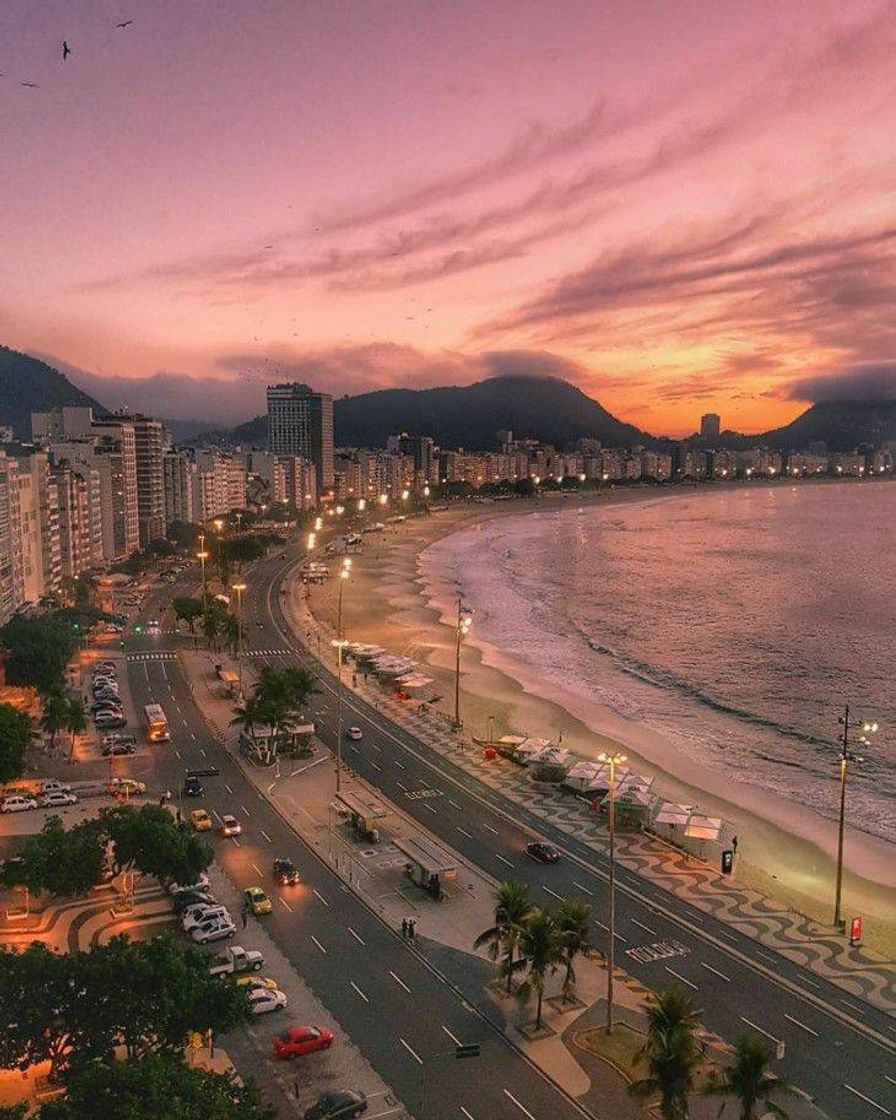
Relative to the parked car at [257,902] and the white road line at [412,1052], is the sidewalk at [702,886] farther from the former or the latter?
the parked car at [257,902]

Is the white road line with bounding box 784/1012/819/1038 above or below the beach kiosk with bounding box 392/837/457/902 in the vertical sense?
below

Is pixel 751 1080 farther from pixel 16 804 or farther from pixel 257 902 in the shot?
pixel 16 804

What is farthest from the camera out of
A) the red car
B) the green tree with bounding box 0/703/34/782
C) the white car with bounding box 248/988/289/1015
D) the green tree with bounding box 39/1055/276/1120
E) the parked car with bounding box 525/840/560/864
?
the green tree with bounding box 0/703/34/782

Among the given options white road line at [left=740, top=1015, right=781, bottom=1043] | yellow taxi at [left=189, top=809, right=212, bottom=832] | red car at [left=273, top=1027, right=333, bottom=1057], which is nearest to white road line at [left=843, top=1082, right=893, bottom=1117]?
white road line at [left=740, top=1015, right=781, bottom=1043]

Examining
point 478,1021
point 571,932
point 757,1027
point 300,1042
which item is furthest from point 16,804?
point 757,1027

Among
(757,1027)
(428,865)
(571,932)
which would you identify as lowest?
(757,1027)

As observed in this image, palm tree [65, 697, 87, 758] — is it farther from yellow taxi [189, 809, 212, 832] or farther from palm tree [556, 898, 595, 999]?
palm tree [556, 898, 595, 999]

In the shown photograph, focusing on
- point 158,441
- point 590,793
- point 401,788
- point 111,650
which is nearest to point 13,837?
point 401,788

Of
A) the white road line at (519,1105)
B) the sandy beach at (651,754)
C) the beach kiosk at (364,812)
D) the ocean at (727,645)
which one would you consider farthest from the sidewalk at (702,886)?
the white road line at (519,1105)
